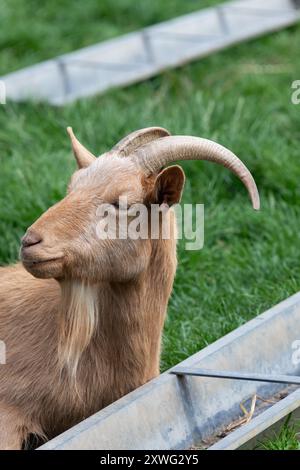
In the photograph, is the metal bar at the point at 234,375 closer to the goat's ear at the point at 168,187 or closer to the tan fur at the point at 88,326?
the tan fur at the point at 88,326

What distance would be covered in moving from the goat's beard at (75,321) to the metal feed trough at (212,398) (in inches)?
11.9

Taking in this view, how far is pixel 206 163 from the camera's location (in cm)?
775

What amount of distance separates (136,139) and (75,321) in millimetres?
787

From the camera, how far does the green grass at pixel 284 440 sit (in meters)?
4.50

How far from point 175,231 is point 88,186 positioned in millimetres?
502

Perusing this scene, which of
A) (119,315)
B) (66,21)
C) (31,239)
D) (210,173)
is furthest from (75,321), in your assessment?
(66,21)

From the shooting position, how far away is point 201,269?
669 cm

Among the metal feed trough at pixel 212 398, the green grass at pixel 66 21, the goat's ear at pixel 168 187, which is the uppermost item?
the green grass at pixel 66 21

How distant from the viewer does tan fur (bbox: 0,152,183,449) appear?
4.62 m

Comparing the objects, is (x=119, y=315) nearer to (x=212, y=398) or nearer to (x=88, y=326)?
(x=88, y=326)

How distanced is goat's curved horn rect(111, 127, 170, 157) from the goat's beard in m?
0.56

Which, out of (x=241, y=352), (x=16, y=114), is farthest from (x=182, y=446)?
(x=16, y=114)

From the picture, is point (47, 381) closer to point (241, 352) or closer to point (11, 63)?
point (241, 352)

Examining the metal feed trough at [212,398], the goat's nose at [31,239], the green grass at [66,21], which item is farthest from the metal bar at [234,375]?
the green grass at [66,21]
